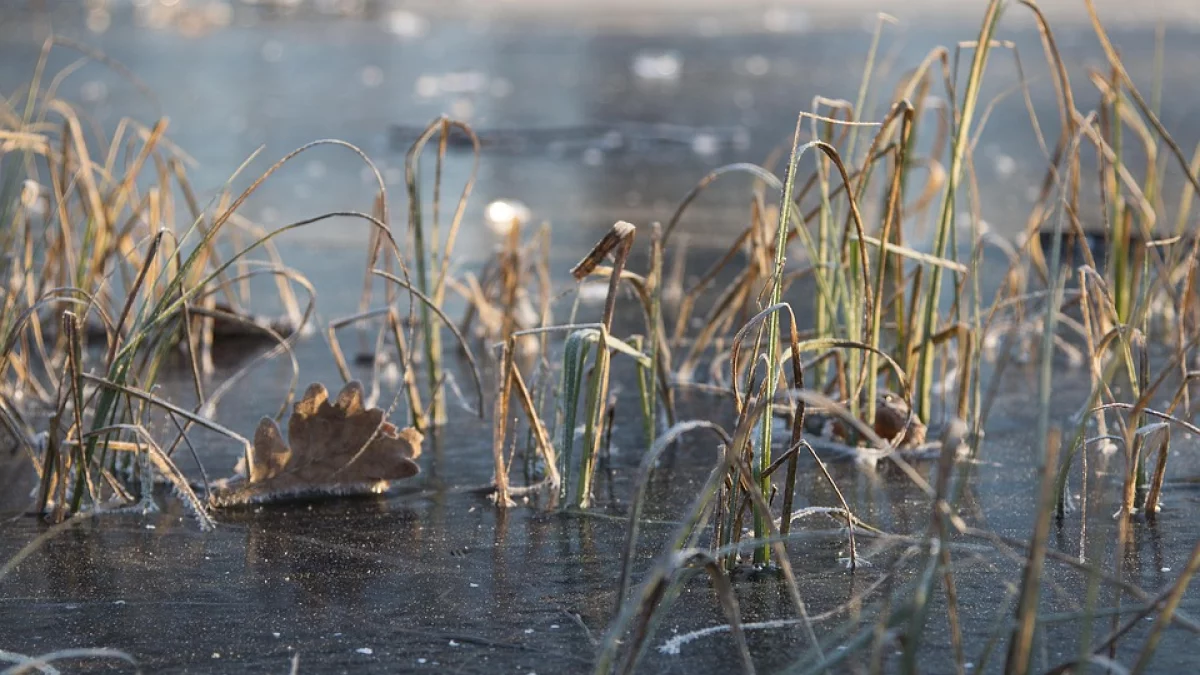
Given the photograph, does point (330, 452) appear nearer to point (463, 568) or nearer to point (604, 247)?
point (463, 568)

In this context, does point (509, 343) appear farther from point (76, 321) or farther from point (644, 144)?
point (644, 144)

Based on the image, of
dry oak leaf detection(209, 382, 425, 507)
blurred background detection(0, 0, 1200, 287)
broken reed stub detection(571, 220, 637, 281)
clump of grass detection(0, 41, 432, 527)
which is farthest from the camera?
blurred background detection(0, 0, 1200, 287)

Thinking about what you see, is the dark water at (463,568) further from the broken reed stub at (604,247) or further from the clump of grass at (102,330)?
the broken reed stub at (604,247)

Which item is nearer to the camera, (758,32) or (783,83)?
(783,83)

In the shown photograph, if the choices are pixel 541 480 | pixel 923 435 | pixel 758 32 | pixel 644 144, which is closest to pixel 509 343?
pixel 541 480

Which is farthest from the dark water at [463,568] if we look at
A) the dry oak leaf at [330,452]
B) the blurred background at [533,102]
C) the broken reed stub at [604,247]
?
the blurred background at [533,102]

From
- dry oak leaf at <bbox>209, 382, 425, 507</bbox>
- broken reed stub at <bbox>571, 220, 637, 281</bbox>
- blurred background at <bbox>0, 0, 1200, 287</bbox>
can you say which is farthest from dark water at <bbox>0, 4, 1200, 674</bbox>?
blurred background at <bbox>0, 0, 1200, 287</bbox>

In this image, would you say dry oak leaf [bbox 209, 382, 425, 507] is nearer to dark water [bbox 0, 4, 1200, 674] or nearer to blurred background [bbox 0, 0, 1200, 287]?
dark water [bbox 0, 4, 1200, 674]
